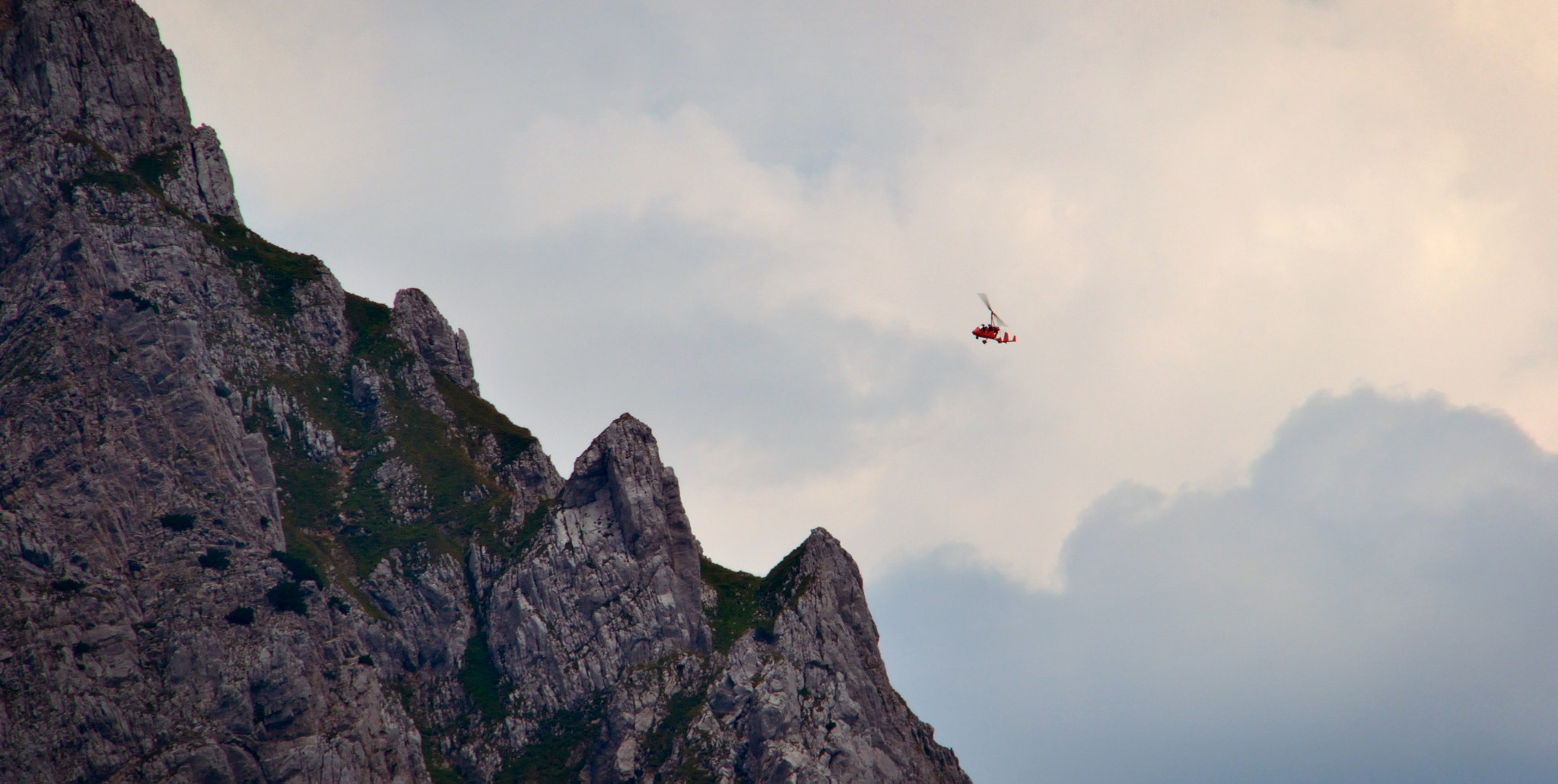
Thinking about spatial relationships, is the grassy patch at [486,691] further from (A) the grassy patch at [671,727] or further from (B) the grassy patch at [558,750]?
(A) the grassy patch at [671,727]

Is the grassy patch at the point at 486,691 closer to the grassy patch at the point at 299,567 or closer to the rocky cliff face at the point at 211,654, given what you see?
the rocky cliff face at the point at 211,654

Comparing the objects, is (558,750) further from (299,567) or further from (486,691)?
(299,567)

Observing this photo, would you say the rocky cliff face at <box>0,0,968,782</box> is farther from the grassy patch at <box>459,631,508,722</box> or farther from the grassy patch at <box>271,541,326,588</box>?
the grassy patch at <box>271,541,326,588</box>

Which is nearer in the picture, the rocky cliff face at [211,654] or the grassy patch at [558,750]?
the rocky cliff face at [211,654]

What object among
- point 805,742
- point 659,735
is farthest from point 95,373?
point 805,742

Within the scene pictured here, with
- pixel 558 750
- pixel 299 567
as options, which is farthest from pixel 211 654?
pixel 558 750

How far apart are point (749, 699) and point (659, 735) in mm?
13043

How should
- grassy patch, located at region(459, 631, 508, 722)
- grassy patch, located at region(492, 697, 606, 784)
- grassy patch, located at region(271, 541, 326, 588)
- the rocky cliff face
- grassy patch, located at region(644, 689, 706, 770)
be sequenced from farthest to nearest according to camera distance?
grassy patch, located at region(459, 631, 508, 722), grassy patch, located at region(492, 697, 606, 784), grassy patch, located at region(644, 689, 706, 770), grassy patch, located at region(271, 541, 326, 588), the rocky cliff face

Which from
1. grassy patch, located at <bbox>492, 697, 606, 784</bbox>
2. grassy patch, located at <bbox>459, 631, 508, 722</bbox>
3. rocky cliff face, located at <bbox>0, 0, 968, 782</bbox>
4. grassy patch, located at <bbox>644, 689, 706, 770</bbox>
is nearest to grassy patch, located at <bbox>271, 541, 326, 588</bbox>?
rocky cliff face, located at <bbox>0, 0, 968, 782</bbox>

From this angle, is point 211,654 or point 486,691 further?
point 486,691

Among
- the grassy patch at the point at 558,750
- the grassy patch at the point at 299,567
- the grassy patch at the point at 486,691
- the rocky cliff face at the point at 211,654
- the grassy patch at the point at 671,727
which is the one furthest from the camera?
the grassy patch at the point at 486,691

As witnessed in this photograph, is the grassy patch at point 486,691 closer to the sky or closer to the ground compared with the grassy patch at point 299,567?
closer to the ground

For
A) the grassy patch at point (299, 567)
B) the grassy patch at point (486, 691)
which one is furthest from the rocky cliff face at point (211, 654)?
the grassy patch at point (299, 567)

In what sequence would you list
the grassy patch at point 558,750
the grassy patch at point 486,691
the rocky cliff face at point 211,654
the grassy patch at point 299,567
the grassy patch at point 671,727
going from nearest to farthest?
the rocky cliff face at point 211,654
the grassy patch at point 299,567
the grassy patch at point 671,727
the grassy patch at point 558,750
the grassy patch at point 486,691
